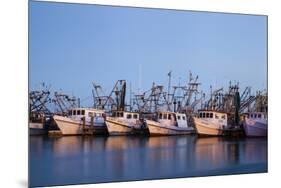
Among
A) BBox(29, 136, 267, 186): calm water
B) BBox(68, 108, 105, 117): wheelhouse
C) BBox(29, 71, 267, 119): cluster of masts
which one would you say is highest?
BBox(29, 71, 267, 119): cluster of masts

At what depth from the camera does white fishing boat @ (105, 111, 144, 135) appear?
4.73m

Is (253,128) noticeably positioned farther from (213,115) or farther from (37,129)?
(37,129)

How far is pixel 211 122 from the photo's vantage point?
5086 mm

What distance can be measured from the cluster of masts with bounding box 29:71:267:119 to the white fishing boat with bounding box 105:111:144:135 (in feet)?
0.18

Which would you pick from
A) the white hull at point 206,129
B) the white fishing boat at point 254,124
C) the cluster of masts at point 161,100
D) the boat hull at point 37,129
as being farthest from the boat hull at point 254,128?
the boat hull at point 37,129

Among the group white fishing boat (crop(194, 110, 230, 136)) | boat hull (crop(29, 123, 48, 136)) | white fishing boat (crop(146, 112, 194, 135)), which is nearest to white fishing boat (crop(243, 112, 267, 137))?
white fishing boat (crop(194, 110, 230, 136))

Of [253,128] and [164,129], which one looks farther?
[253,128]

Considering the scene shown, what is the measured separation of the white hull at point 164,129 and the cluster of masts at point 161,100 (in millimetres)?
124

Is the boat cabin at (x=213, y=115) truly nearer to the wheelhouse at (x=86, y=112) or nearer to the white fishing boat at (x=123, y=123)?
the white fishing boat at (x=123, y=123)

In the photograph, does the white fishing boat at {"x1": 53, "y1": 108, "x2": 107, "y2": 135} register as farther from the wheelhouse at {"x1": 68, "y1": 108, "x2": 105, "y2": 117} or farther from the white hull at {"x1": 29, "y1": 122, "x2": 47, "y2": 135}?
the white hull at {"x1": 29, "y1": 122, "x2": 47, "y2": 135}

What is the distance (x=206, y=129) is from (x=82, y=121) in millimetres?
1195

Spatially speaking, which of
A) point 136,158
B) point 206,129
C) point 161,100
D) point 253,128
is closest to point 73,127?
point 136,158
